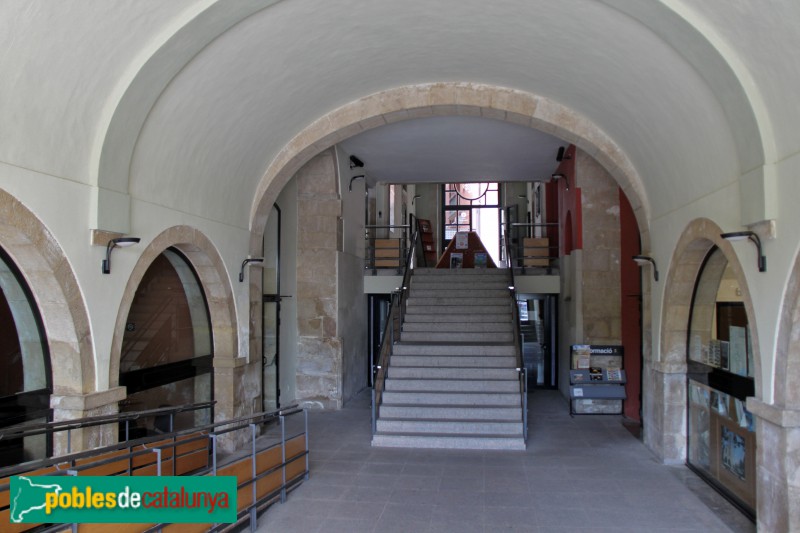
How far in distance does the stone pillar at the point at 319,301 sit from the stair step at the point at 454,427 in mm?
2232

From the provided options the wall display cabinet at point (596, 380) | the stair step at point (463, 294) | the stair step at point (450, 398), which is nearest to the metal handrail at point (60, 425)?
the stair step at point (450, 398)

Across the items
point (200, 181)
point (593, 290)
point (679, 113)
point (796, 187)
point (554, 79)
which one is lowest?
point (593, 290)

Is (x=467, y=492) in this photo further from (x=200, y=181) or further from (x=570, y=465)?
(x=200, y=181)

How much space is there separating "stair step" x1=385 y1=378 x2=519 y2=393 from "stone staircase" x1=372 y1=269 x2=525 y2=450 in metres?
0.01

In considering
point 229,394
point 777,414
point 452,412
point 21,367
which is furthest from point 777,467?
point 229,394

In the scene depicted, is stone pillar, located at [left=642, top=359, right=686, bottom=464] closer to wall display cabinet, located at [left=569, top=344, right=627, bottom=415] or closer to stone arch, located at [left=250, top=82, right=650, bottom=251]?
stone arch, located at [left=250, top=82, right=650, bottom=251]

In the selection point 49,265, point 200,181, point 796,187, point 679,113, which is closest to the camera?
point 796,187

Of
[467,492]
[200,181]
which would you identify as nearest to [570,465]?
[467,492]

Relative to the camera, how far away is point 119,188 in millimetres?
4727

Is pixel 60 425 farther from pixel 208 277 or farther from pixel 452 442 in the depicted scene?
pixel 452 442

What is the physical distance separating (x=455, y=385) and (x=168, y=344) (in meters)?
3.53

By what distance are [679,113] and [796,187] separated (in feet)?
5.37

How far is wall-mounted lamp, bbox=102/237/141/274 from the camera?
4602 mm

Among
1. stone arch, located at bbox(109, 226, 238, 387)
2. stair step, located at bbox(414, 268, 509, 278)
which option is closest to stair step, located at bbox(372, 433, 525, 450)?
stone arch, located at bbox(109, 226, 238, 387)
